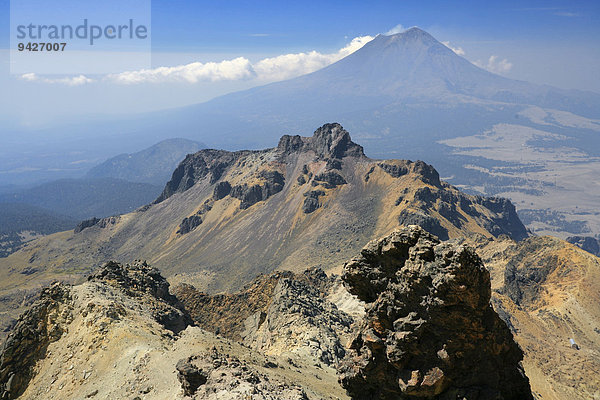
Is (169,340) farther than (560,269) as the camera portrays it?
No

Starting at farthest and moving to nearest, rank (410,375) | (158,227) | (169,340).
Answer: (158,227)
(169,340)
(410,375)

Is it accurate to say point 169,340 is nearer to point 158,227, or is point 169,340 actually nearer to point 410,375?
point 410,375

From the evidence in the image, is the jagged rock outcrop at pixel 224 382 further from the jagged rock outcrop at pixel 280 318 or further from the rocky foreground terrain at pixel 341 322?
the jagged rock outcrop at pixel 280 318

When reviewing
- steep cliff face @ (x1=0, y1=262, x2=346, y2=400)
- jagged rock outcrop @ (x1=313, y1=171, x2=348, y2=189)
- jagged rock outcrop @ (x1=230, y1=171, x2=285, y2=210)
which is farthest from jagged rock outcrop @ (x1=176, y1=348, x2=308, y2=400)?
jagged rock outcrop @ (x1=230, y1=171, x2=285, y2=210)

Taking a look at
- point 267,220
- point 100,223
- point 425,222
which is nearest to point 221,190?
point 267,220

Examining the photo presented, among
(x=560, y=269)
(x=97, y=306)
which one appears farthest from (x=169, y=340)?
(x=560, y=269)

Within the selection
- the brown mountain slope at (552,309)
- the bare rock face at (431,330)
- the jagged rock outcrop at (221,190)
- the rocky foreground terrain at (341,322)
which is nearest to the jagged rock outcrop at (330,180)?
the rocky foreground terrain at (341,322)

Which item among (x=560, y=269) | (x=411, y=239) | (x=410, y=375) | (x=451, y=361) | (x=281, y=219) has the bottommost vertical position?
(x=281, y=219)
